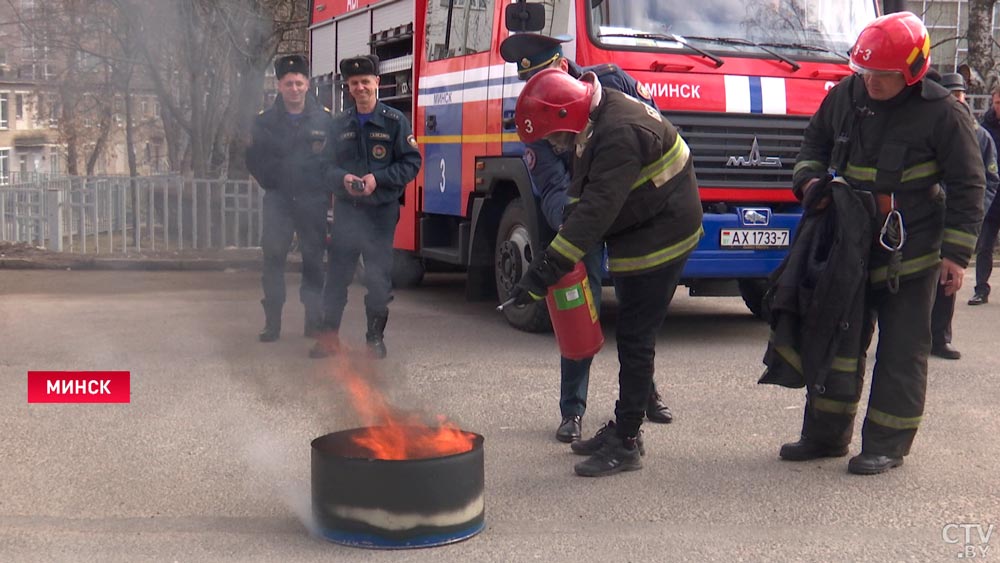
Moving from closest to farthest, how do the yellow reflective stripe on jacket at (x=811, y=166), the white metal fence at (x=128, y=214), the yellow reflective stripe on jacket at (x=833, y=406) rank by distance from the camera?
the yellow reflective stripe on jacket at (x=833, y=406), the yellow reflective stripe on jacket at (x=811, y=166), the white metal fence at (x=128, y=214)

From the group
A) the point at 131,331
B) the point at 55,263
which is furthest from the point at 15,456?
the point at 55,263

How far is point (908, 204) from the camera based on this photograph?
520 centimetres

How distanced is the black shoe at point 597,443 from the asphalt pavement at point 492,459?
0.21ft

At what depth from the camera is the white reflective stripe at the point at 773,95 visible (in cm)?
836

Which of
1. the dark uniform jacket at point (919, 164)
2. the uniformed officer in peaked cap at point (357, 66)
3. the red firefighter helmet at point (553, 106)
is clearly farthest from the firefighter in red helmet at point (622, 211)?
the uniformed officer in peaked cap at point (357, 66)

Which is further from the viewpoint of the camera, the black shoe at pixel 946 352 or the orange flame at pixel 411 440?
the black shoe at pixel 946 352

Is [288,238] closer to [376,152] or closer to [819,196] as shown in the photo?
[376,152]

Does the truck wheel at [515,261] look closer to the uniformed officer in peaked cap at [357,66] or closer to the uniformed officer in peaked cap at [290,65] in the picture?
the uniformed officer in peaked cap at [357,66]

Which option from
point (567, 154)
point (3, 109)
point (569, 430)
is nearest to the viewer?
point (3, 109)

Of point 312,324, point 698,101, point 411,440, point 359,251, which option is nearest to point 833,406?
point 411,440

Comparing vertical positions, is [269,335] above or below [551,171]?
below

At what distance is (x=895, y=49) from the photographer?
16.4 feet

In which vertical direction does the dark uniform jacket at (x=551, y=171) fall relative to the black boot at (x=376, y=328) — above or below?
above

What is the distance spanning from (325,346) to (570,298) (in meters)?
3.21
